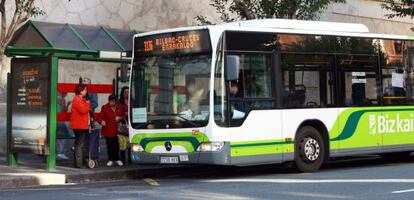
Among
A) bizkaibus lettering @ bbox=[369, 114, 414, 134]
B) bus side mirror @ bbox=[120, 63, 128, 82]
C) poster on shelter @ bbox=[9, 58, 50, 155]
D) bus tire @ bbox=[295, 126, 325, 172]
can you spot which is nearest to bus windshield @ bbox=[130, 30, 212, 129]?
poster on shelter @ bbox=[9, 58, 50, 155]

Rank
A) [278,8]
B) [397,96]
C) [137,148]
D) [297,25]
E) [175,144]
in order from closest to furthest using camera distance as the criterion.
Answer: [175,144] → [137,148] → [297,25] → [397,96] → [278,8]

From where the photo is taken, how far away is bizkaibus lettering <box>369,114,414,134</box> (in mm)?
14716

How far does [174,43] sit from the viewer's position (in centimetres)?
1298

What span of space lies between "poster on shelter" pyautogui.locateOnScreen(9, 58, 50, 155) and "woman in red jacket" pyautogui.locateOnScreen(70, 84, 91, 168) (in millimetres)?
595

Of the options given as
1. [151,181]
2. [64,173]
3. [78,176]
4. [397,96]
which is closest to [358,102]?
[397,96]

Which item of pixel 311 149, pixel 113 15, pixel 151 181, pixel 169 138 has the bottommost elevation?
pixel 151 181

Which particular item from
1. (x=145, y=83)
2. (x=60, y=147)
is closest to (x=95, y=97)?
(x=60, y=147)

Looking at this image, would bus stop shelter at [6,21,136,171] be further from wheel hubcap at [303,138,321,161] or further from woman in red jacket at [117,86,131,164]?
wheel hubcap at [303,138,321,161]

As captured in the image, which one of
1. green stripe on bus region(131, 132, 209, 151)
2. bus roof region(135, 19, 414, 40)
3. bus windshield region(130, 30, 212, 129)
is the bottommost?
green stripe on bus region(131, 132, 209, 151)

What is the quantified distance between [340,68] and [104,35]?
6.56m

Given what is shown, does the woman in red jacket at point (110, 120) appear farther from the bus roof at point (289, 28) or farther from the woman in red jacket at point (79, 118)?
the bus roof at point (289, 28)

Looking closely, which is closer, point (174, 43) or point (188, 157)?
point (188, 157)

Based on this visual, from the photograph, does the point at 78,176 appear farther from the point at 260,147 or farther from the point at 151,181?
the point at 260,147

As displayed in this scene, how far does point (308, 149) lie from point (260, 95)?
1727 mm
